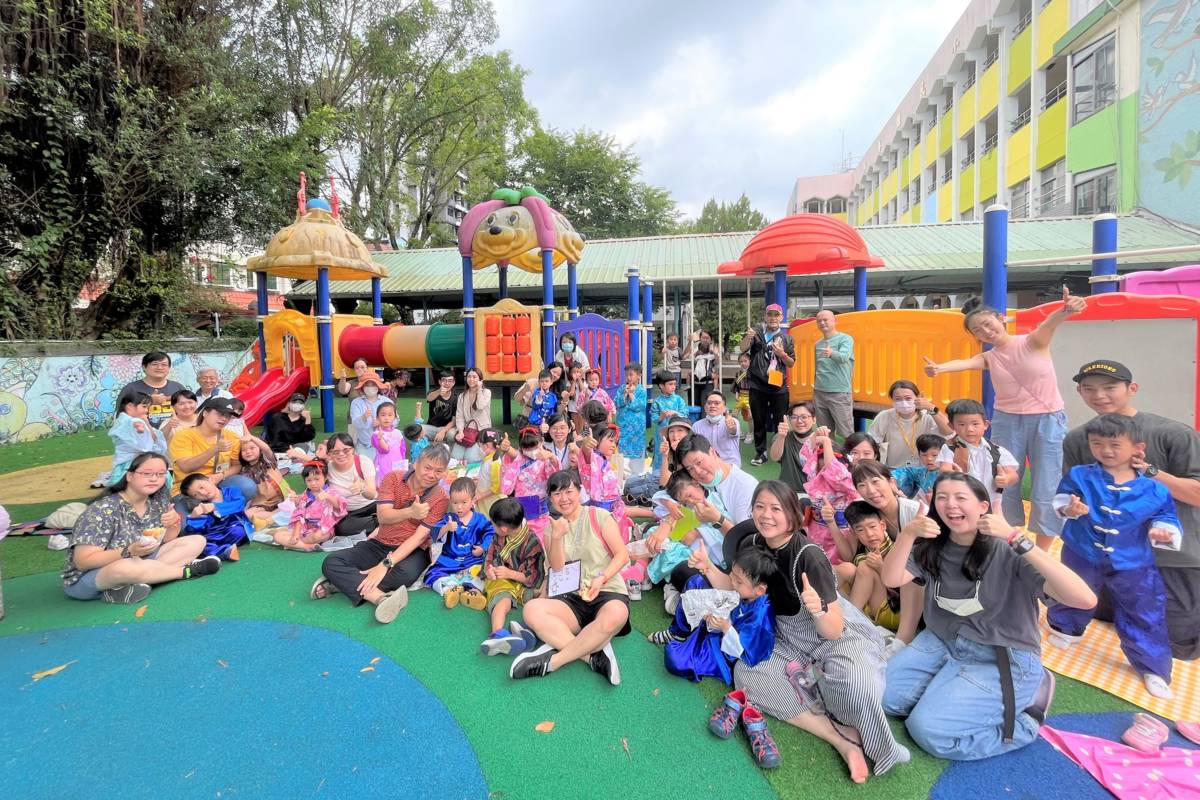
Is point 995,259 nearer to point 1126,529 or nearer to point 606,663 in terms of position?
point 1126,529

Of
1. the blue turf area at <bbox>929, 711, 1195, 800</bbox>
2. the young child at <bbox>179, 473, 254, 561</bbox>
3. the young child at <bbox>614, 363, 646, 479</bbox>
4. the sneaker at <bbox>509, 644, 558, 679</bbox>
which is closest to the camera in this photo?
the blue turf area at <bbox>929, 711, 1195, 800</bbox>

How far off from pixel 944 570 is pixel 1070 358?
12.6 feet

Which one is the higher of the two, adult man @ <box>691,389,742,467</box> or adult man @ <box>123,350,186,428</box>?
adult man @ <box>123,350,186,428</box>

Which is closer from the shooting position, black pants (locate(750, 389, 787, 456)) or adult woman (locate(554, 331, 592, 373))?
black pants (locate(750, 389, 787, 456))

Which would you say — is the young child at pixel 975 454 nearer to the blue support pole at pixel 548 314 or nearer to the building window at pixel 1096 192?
the blue support pole at pixel 548 314

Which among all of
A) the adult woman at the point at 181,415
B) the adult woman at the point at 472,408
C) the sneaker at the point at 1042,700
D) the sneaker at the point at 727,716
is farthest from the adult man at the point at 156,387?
the sneaker at the point at 1042,700

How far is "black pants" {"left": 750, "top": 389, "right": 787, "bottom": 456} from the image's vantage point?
23.4 feet

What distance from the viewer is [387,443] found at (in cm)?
584

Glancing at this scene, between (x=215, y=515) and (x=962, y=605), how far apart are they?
17.8 feet

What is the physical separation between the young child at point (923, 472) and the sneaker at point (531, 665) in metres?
2.54

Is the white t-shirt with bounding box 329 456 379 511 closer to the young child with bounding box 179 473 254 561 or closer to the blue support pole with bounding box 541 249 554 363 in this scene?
the young child with bounding box 179 473 254 561

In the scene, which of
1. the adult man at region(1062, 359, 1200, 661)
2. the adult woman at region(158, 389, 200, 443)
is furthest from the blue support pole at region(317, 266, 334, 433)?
the adult man at region(1062, 359, 1200, 661)

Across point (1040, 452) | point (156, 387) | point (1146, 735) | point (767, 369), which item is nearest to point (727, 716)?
point (1146, 735)

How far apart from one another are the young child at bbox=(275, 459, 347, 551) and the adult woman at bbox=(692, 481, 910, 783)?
3741mm
